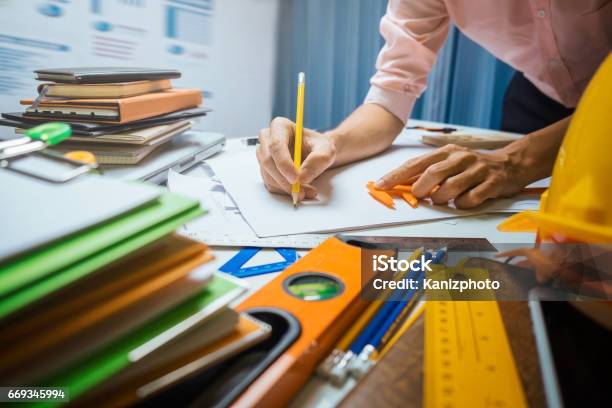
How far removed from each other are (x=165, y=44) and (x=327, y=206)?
105cm

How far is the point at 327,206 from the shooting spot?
1.87ft

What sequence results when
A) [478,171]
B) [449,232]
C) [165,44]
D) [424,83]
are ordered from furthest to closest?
[165,44]
[424,83]
[478,171]
[449,232]

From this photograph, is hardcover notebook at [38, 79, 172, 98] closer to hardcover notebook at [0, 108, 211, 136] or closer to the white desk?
hardcover notebook at [0, 108, 211, 136]

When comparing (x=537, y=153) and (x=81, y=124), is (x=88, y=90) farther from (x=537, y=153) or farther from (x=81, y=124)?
(x=537, y=153)

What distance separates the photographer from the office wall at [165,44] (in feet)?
3.00

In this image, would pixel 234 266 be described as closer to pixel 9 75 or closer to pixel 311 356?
pixel 311 356

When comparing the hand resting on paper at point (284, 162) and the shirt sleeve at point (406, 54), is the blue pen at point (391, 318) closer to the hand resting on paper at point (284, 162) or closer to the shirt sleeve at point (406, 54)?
the hand resting on paper at point (284, 162)

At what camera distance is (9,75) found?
89cm

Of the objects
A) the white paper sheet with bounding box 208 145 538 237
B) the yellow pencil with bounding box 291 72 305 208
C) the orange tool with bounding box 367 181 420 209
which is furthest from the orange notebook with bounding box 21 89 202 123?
the orange tool with bounding box 367 181 420 209

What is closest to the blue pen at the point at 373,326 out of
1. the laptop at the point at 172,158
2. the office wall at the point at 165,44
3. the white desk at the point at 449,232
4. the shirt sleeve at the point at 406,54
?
the white desk at the point at 449,232

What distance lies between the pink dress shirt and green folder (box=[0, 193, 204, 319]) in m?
0.76

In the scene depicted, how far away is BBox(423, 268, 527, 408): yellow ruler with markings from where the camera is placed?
0.78 ft

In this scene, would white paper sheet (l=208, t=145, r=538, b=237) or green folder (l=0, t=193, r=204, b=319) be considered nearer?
green folder (l=0, t=193, r=204, b=319)

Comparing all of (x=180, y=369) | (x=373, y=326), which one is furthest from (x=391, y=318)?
(x=180, y=369)
